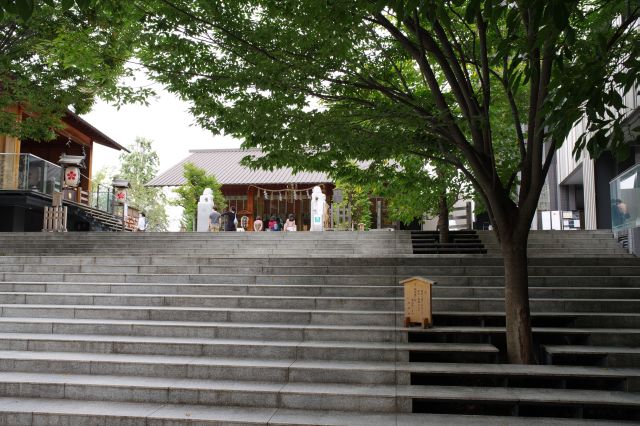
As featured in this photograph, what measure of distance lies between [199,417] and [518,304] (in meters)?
4.23

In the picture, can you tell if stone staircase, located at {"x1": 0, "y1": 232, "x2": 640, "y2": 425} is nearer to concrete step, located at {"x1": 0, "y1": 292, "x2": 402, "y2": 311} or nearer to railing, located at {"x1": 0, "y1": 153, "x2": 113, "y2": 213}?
concrete step, located at {"x1": 0, "y1": 292, "x2": 402, "y2": 311}

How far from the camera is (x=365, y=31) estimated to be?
25.5 ft

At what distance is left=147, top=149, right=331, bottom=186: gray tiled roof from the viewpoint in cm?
3228

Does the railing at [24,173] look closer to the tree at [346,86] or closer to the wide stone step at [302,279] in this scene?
the wide stone step at [302,279]

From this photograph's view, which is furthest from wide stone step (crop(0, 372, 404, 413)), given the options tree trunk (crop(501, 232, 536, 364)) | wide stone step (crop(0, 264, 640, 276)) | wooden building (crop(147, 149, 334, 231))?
wooden building (crop(147, 149, 334, 231))

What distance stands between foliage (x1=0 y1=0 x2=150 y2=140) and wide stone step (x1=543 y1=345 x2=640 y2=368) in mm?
7084

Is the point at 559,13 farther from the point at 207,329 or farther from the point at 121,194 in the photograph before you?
the point at 121,194

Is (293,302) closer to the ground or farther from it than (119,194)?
closer to the ground

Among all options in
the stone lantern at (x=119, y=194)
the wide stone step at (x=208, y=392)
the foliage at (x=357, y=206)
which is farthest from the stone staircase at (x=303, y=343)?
the foliage at (x=357, y=206)

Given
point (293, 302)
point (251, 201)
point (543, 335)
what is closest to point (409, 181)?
point (293, 302)

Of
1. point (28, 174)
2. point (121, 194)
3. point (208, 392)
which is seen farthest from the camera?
point (121, 194)

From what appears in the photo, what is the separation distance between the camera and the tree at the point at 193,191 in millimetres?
32594

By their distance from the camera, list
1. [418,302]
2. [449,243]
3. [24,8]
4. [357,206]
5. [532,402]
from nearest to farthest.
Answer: [24,8]
[532,402]
[418,302]
[449,243]
[357,206]

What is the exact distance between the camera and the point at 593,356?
684cm
